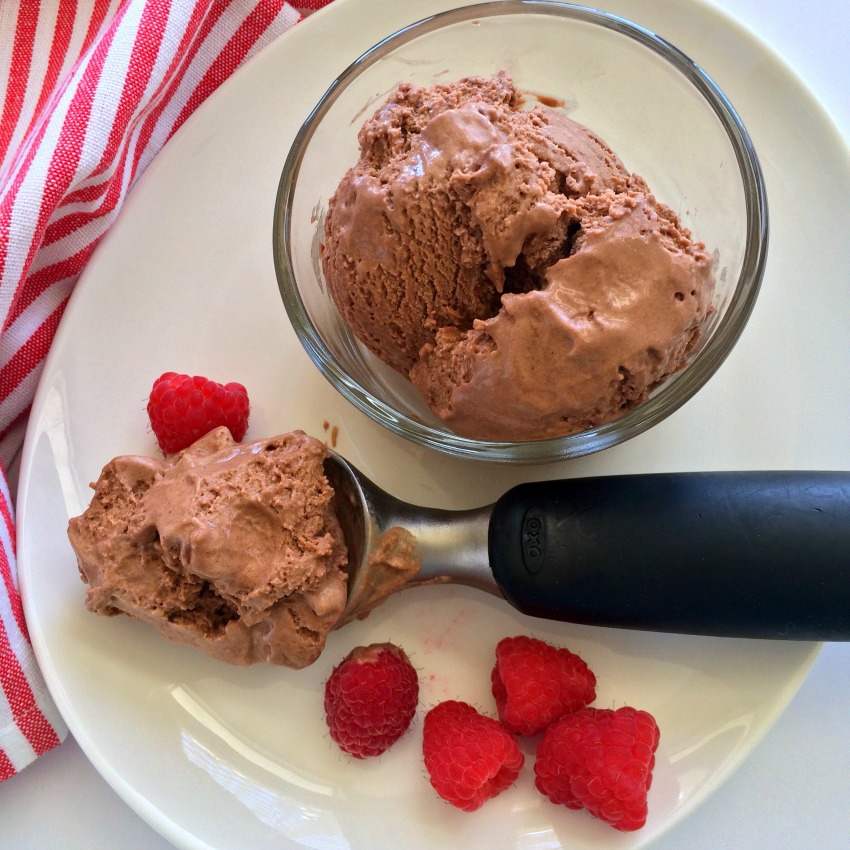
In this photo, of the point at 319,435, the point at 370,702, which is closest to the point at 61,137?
the point at 319,435

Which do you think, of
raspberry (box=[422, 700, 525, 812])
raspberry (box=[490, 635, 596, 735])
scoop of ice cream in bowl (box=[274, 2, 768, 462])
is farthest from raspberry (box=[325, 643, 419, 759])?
scoop of ice cream in bowl (box=[274, 2, 768, 462])

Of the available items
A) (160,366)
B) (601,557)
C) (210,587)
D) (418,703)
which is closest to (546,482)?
(601,557)

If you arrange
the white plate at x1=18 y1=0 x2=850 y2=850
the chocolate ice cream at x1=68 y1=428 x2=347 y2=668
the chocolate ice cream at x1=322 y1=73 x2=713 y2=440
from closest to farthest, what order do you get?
1. the chocolate ice cream at x1=322 y1=73 x2=713 y2=440
2. the chocolate ice cream at x1=68 y1=428 x2=347 y2=668
3. the white plate at x1=18 y1=0 x2=850 y2=850

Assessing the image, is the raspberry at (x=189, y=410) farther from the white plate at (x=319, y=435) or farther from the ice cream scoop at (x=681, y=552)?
the ice cream scoop at (x=681, y=552)

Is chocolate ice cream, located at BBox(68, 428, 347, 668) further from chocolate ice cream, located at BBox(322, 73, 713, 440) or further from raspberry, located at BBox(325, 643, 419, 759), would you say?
chocolate ice cream, located at BBox(322, 73, 713, 440)

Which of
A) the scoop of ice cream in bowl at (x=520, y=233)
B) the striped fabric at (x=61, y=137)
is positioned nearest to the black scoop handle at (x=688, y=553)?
the scoop of ice cream in bowl at (x=520, y=233)
